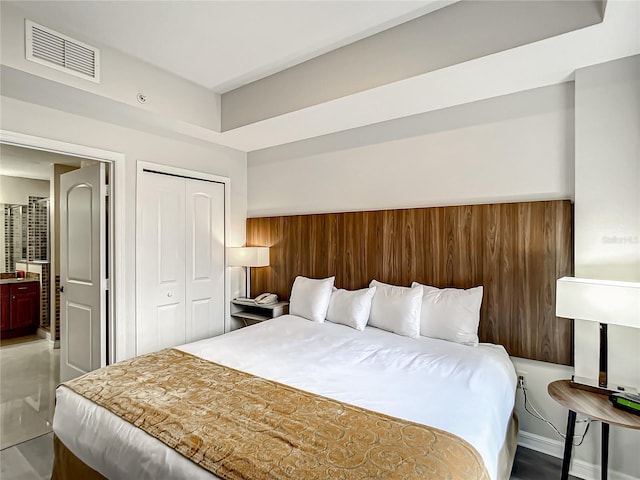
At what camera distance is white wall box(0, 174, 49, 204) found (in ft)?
17.2

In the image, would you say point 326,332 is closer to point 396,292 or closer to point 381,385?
point 396,292

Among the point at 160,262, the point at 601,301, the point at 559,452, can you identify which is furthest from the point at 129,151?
the point at 559,452

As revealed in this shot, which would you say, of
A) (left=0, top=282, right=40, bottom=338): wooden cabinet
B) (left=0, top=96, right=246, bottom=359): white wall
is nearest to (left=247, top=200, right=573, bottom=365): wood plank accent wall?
(left=0, top=96, right=246, bottom=359): white wall

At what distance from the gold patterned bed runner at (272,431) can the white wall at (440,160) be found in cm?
195

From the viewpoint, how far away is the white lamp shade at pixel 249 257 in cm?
372

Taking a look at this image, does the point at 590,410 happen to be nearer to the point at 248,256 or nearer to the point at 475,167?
the point at 475,167

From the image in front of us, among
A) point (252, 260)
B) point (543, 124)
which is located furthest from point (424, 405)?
point (252, 260)

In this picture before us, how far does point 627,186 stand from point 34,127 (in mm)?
3982

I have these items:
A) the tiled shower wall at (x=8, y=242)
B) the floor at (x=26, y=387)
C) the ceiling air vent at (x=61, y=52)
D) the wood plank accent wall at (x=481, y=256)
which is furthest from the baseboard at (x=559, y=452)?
the tiled shower wall at (x=8, y=242)

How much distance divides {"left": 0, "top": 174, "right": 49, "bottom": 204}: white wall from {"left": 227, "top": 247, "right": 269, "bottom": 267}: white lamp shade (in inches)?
158

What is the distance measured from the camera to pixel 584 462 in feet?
7.04

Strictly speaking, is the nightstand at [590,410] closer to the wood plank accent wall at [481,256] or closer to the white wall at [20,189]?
the wood plank accent wall at [481,256]

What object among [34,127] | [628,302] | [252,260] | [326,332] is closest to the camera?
[628,302]

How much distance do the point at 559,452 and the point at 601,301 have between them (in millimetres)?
1246
